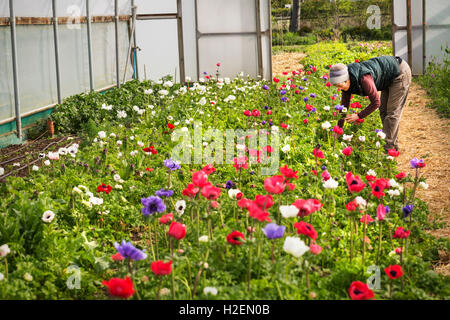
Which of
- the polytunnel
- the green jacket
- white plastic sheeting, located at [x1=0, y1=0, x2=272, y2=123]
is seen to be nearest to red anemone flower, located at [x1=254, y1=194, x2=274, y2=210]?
the green jacket

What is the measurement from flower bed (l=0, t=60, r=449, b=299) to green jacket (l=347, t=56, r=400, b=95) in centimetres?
29

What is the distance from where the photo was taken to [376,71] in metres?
5.41

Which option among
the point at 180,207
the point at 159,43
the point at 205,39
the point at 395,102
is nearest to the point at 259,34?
the point at 205,39

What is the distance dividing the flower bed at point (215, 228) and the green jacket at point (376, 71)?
0.29 m

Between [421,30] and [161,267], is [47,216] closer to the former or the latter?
[161,267]

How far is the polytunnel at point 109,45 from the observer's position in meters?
6.85

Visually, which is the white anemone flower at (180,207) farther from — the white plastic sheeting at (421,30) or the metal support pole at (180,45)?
the white plastic sheeting at (421,30)

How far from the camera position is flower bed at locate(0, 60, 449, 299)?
2436mm

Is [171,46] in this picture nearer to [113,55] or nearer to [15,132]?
[113,55]

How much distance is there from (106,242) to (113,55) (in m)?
7.36

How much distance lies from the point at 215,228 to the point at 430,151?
390 centimetres

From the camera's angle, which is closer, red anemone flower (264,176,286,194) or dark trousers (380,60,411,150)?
red anemone flower (264,176,286,194)

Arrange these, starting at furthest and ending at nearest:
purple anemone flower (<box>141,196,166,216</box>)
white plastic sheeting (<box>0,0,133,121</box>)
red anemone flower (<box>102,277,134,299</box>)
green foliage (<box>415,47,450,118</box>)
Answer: green foliage (<box>415,47,450,118</box>) < white plastic sheeting (<box>0,0,133,121</box>) < purple anemone flower (<box>141,196,166,216</box>) < red anemone flower (<box>102,277,134,299</box>)

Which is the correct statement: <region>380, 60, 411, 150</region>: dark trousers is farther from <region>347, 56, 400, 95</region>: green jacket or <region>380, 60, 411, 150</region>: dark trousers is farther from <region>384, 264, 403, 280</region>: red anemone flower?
<region>384, 264, 403, 280</region>: red anemone flower
